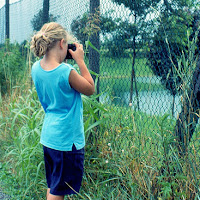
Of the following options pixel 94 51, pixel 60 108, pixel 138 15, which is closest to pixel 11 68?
pixel 94 51

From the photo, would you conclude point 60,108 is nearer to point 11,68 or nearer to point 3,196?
point 3,196

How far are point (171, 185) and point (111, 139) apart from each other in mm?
953

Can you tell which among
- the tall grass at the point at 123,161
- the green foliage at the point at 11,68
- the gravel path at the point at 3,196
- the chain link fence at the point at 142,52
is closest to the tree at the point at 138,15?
the chain link fence at the point at 142,52

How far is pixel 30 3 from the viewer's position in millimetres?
7297

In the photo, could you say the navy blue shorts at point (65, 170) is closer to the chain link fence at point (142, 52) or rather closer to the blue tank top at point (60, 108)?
the blue tank top at point (60, 108)

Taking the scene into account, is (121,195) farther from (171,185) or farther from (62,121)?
(62,121)

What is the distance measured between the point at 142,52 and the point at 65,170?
1433 millimetres

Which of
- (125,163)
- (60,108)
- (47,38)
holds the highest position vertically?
(47,38)

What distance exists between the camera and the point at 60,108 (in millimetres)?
2420

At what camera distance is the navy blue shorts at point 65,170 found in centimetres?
245

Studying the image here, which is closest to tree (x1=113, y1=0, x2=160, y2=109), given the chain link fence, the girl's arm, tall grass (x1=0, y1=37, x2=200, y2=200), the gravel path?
the chain link fence

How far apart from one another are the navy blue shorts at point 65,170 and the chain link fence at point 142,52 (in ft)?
2.63

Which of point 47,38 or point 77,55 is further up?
point 47,38

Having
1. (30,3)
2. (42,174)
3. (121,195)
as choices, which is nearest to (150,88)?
(121,195)
